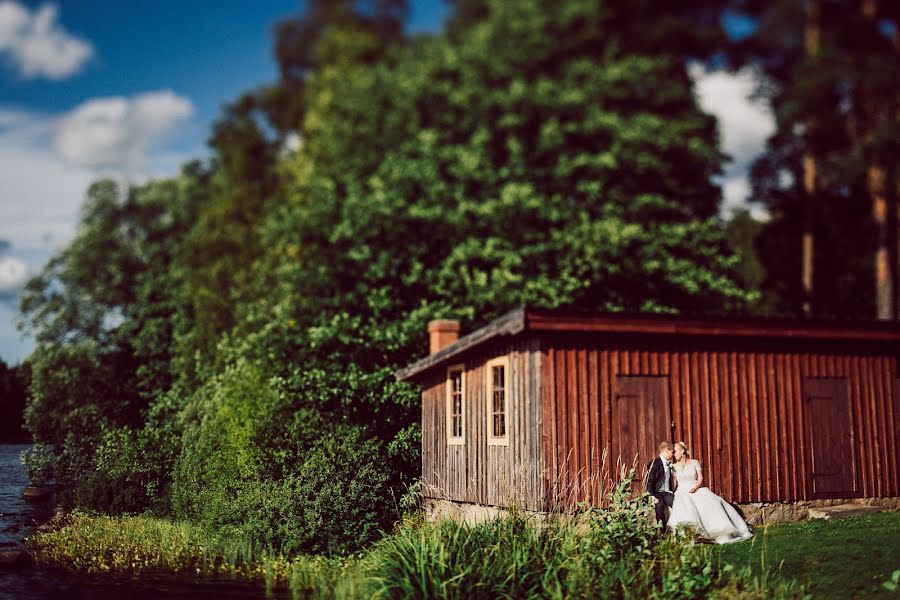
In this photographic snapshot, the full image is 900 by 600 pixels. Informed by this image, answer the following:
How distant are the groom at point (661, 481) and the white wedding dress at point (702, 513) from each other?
124mm

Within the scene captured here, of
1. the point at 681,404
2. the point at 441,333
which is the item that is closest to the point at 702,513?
the point at 681,404

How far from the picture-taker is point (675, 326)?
15.1m

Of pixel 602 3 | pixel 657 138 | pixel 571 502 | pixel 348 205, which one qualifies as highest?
pixel 602 3

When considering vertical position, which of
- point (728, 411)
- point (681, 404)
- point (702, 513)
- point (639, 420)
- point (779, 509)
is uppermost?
point (681, 404)

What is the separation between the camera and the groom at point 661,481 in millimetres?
14164

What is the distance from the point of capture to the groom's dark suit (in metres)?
14.1

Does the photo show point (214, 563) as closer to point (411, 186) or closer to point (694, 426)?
point (694, 426)

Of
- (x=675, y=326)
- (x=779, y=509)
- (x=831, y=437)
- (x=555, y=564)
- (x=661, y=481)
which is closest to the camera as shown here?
(x=555, y=564)

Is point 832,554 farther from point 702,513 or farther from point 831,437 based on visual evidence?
point 831,437

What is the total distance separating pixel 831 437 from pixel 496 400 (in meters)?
5.90

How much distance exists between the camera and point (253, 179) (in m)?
36.0

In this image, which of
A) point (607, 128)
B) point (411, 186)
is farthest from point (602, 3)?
point (411, 186)

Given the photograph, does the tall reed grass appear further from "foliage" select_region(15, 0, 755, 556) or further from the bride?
"foliage" select_region(15, 0, 755, 556)

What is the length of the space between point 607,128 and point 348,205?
795 centimetres
